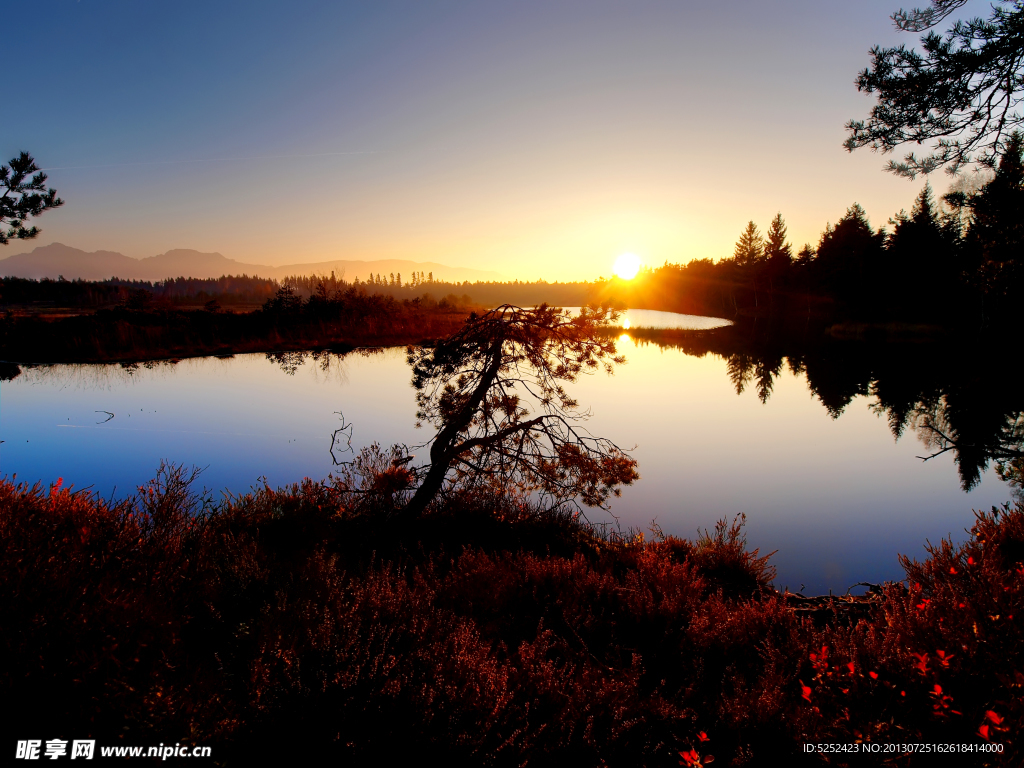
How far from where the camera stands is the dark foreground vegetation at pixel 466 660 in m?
2.75

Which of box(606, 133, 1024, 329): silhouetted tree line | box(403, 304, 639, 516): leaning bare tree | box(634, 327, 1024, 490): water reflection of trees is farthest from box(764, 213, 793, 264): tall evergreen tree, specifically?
box(403, 304, 639, 516): leaning bare tree

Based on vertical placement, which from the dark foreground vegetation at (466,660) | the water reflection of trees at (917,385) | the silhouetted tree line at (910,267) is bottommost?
the dark foreground vegetation at (466,660)

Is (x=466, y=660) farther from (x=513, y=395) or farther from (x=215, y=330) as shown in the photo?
(x=215, y=330)

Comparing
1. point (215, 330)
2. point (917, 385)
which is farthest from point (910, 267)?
point (215, 330)

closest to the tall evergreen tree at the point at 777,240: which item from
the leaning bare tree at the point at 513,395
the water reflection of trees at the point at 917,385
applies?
the water reflection of trees at the point at 917,385

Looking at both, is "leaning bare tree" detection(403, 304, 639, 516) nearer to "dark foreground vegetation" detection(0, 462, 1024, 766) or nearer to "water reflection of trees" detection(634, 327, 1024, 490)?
"dark foreground vegetation" detection(0, 462, 1024, 766)

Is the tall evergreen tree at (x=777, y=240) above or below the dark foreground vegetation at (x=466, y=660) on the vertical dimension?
above

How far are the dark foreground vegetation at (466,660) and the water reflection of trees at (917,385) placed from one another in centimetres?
375

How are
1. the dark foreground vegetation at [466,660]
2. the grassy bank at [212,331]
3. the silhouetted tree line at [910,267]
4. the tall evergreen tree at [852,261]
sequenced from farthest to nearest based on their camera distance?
Answer: the tall evergreen tree at [852,261]
the grassy bank at [212,331]
the silhouetted tree line at [910,267]
the dark foreground vegetation at [466,660]

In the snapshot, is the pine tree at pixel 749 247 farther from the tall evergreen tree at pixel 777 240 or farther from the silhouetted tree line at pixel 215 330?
the silhouetted tree line at pixel 215 330

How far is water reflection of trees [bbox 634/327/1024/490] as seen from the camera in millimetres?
13172

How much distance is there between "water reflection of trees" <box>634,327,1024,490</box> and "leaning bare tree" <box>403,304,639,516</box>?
4699 mm

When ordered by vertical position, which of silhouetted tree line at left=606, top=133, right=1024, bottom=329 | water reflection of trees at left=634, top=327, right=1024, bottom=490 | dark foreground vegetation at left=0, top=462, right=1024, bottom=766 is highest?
silhouetted tree line at left=606, top=133, right=1024, bottom=329

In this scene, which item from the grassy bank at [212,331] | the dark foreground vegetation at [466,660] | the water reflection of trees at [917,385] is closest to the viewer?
the dark foreground vegetation at [466,660]
